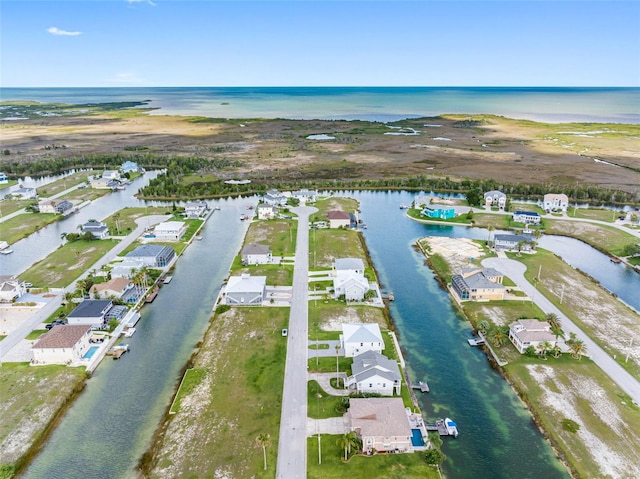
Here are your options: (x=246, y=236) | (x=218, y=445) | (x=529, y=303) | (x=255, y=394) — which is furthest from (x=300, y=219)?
(x=218, y=445)

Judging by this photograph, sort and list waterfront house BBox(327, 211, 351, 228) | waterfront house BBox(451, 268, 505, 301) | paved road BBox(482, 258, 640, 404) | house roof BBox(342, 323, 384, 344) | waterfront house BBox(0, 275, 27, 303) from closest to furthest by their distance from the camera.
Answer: paved road BBox(482, 258, 640, 404) → house roof BBox(342, 323, 384, 344) → waterfront house BBox(0, 275, 27, 303) → waterfront house BBox(451, 268, 505, 301) → waterfront house BBox(327, 211, 351, 228)

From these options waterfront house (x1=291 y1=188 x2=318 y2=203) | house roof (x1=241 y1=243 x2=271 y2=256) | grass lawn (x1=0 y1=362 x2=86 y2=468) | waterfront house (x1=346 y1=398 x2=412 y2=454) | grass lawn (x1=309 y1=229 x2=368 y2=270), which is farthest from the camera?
waterfront house (x1=291 y1=188 x2=318 y2=203)

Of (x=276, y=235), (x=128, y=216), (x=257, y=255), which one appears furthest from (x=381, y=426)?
(x=128, y=216)

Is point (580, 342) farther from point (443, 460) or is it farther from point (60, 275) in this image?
point (60, 275)

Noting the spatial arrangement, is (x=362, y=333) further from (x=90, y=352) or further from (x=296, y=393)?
(x=90, y=352)

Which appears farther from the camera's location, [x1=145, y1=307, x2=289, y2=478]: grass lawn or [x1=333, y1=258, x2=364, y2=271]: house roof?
[x1=333, y1=258, x2=364, y2=271]: house roof

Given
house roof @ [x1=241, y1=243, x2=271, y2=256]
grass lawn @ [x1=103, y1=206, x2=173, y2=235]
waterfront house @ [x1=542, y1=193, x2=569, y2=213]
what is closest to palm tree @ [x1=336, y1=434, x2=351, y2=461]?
house roof @ [x1=241, y1=243, x2=271, y2=256]

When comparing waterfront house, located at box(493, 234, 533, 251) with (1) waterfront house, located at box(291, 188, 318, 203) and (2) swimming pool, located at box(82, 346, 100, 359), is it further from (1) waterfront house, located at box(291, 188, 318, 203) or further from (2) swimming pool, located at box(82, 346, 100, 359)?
(2) swimming pool, located at box(82, 346, 100, 359)
